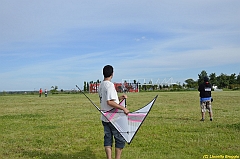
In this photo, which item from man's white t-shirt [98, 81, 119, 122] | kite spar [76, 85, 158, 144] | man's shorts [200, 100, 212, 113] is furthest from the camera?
man's shorts [200, 100, 212, 113]

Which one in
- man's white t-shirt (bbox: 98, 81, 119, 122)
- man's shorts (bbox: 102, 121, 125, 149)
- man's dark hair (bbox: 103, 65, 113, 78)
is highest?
man's dark hair (bbox: 103, 65, 113, 78)

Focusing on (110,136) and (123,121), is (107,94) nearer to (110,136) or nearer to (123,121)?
(123,121)

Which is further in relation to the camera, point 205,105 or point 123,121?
point 205,105

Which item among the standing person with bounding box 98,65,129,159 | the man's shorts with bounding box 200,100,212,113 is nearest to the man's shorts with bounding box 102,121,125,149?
the standing person with bounding box 98,65,129,159

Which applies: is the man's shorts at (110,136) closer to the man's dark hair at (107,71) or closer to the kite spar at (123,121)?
the kite spar at (123,121)

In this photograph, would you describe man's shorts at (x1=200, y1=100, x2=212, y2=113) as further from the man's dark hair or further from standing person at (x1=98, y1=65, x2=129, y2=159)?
the man's dark hair

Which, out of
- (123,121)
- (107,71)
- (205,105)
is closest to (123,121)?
(123,121)

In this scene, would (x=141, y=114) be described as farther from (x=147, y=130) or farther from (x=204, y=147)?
(x=147, y=130)

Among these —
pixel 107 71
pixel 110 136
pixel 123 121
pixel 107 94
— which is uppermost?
pixel 107 71

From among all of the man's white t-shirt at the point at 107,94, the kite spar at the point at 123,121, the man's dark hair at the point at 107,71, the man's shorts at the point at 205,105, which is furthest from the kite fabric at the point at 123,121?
the man's shorts at the point at 205,105

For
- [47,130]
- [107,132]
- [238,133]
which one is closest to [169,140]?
[238,133]

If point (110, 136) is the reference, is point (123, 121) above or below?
above

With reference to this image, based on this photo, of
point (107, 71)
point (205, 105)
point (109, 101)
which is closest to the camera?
point (109, 101)

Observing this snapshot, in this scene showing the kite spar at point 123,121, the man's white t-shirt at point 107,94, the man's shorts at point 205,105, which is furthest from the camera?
the man's shorts at point 205,105
